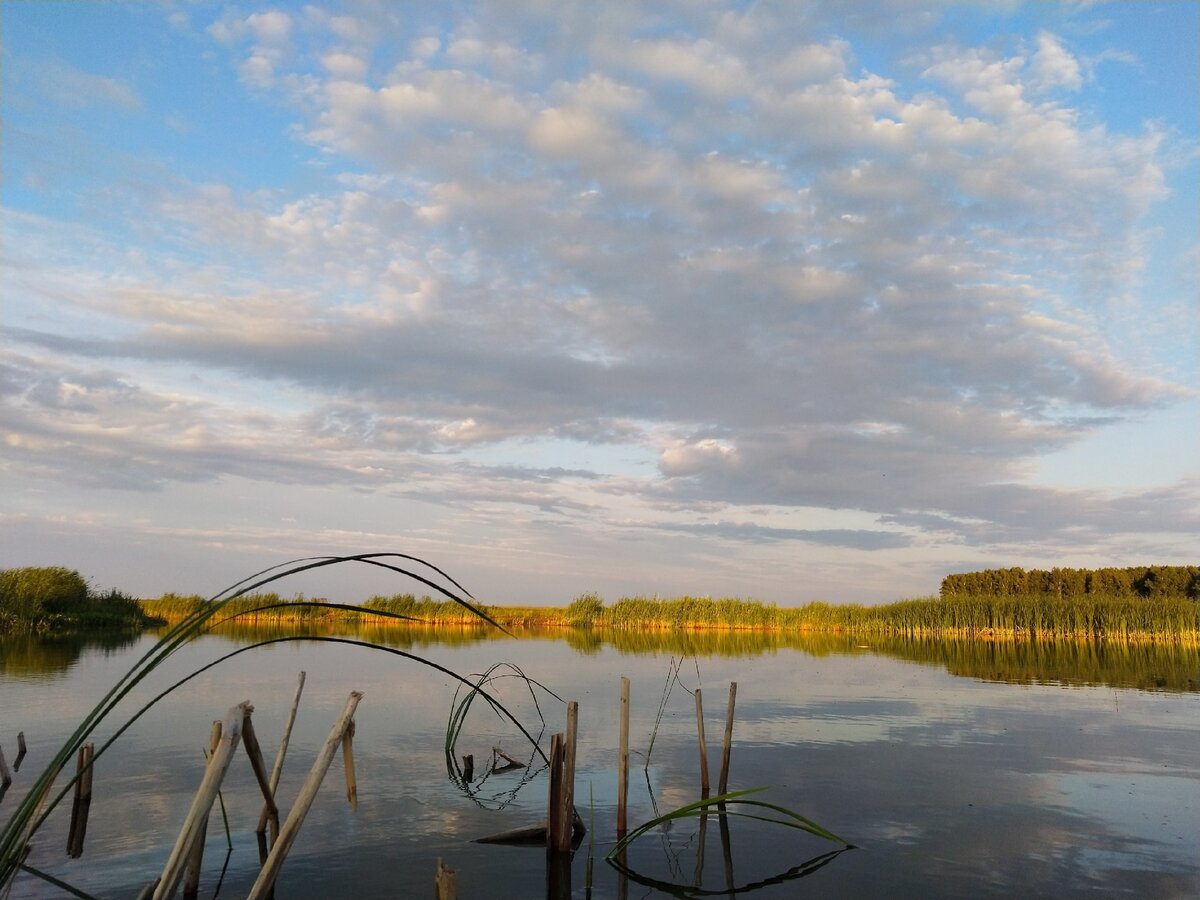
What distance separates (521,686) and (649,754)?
10.1 m

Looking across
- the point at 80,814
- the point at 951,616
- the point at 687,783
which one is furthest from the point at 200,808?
the point at 951,616

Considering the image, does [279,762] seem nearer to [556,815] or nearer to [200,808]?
[556,815]

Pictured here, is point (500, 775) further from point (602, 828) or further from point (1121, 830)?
point (1121, 830)

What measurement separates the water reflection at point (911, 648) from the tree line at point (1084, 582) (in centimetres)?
2331

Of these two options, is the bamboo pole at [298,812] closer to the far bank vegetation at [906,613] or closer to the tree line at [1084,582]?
the far bank vegetation at [906,613]

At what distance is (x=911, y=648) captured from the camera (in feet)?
131

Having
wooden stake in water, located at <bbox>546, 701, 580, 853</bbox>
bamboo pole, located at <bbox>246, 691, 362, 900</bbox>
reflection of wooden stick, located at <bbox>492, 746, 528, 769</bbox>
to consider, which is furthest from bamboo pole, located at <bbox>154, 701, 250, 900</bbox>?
reflection of wooden stick, located at <bbox>492, 746, 528, 769</bbox>

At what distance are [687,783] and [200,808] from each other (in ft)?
33.1

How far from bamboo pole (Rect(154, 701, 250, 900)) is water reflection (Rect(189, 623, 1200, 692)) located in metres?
23.8

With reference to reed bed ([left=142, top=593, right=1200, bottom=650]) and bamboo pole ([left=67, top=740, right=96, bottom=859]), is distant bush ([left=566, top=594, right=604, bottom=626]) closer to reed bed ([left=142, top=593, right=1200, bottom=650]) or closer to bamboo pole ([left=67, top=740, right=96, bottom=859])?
reed bed ([left=142, top=593, right=1200, bottom=650])

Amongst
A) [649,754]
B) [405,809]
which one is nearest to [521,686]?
[649,754]

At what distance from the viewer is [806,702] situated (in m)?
21.6

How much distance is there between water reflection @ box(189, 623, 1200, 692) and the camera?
2752 cm

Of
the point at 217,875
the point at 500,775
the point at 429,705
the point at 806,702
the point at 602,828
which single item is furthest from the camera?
the point at 806,702
